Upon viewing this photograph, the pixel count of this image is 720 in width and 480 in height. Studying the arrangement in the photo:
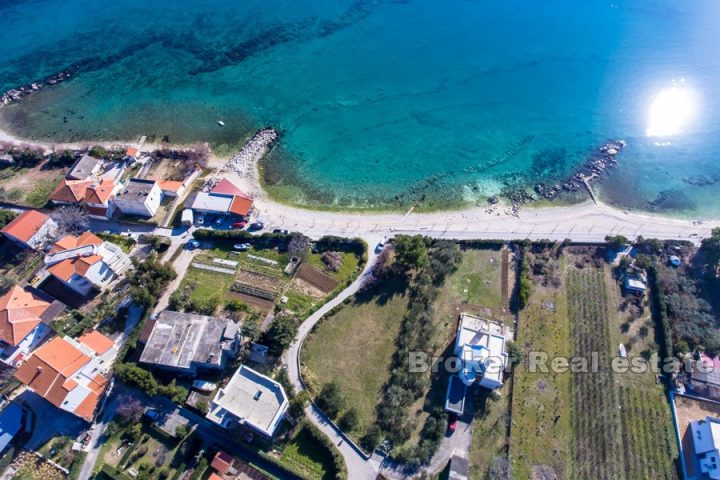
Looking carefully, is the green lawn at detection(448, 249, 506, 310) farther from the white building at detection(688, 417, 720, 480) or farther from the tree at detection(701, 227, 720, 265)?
the tree at detection(701, 227, 720, 265)

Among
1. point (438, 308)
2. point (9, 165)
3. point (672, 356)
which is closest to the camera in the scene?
point (672, 356)

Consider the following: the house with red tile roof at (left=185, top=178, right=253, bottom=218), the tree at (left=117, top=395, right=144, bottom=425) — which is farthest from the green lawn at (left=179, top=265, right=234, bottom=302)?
the tree at (left=117, top=395, right=144, bottom=425)

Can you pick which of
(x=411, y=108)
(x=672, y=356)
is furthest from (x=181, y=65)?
(x=672, y=356)

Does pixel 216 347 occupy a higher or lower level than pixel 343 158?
lower

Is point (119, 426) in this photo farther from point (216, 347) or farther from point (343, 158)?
point (343, 158)

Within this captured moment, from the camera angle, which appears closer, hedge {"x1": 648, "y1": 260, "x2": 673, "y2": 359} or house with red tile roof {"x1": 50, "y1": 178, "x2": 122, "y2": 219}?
hedge {"x1": 648, "y1": 260, "x2": 673, "y2": 359}

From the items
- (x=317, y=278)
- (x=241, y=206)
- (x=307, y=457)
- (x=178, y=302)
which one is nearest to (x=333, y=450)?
(x=307, y=457)

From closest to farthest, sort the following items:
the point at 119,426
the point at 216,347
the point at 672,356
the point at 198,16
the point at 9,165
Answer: the point at 119,426, the point at 216,347, the point at 672,356, the point at 9,165, the point at 198,16
